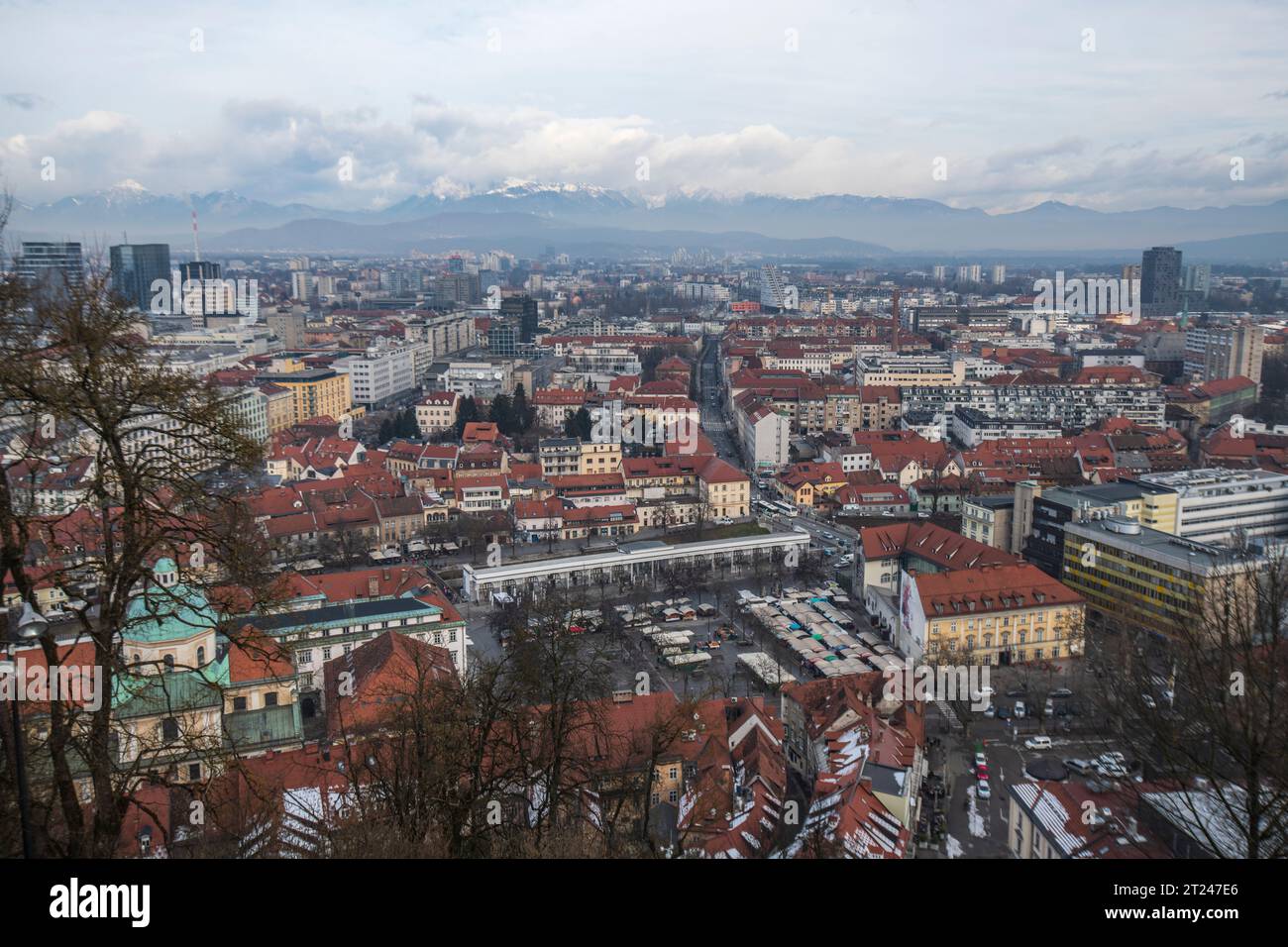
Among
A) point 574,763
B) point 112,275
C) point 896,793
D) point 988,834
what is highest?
point 112,275

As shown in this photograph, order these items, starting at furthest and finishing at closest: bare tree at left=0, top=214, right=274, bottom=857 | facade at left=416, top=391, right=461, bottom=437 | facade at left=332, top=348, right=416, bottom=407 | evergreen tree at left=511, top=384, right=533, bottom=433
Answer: facade at left=332, top=348, right=416, bottom=407 → facade at left=416, top=391, right=461, bottom=437 → evergreen tree at left=511, top=384, right=533, bottom=433 → bare tree at left=0, top=214, right=274, bottom=857

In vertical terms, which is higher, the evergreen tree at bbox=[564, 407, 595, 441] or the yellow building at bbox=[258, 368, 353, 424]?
the yellow building at bbox=[258, 368, 353, 424]

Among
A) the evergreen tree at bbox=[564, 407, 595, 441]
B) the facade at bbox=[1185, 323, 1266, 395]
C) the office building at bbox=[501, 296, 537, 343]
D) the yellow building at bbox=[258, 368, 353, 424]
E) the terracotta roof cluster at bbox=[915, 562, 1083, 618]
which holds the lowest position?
the terracotta roof cluster at bbox=[915, 562, 1083, 618]

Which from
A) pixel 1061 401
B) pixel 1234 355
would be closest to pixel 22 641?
pixel 1061 401

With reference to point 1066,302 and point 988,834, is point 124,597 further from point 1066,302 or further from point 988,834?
point 1066,302

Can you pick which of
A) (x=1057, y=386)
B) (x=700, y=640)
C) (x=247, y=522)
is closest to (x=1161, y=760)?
(x=247, y=522)

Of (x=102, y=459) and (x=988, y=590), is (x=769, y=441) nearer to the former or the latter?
(x=988, y=590)

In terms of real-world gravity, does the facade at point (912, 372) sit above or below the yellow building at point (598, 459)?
above

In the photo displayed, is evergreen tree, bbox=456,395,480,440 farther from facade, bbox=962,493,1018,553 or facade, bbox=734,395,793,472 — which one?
facade, bbox=962,493,1018,553

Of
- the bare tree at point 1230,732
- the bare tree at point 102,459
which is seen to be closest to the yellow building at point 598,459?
the bare tree at point 1230,732

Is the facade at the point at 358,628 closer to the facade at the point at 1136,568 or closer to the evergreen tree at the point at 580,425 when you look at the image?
the facade at the point at 1136,568

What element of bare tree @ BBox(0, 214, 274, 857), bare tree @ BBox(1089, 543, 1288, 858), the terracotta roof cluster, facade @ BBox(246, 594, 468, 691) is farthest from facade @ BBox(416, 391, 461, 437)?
bare tree @ BBox(0, 214, 274, 857)
